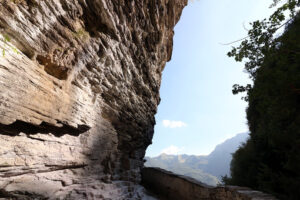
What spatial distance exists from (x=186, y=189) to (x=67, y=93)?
6.42 m

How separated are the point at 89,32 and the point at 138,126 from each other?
4.30 m

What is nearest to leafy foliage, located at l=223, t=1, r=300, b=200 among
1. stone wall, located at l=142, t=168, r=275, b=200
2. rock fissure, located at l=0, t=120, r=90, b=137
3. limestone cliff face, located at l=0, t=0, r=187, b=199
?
stone wall, located at l=142, t=168, r=275, b=200

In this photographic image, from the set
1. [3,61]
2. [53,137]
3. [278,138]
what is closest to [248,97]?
[278,138]

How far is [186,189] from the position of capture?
643cm

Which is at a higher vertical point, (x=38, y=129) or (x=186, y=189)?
(x=38, y=129)

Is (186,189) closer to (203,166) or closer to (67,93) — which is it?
(67,93)

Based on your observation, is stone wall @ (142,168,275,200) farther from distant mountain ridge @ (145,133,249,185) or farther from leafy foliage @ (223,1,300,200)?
distant mountain ridge @ (145,133,249,185)

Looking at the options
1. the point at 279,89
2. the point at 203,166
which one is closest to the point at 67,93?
the point at 279,89

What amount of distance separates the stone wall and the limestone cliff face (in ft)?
7.78

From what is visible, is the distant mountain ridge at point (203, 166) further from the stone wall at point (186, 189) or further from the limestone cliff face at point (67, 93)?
the limestone cliff face at point (67, 93)

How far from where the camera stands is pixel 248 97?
6.43 metres

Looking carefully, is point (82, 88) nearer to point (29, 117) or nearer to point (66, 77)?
point (66, 77)

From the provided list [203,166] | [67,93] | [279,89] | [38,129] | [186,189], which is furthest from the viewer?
[203,166]

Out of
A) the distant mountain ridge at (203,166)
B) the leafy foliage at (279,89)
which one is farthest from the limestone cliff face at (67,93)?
the distant mountain ridge at (203,166)
